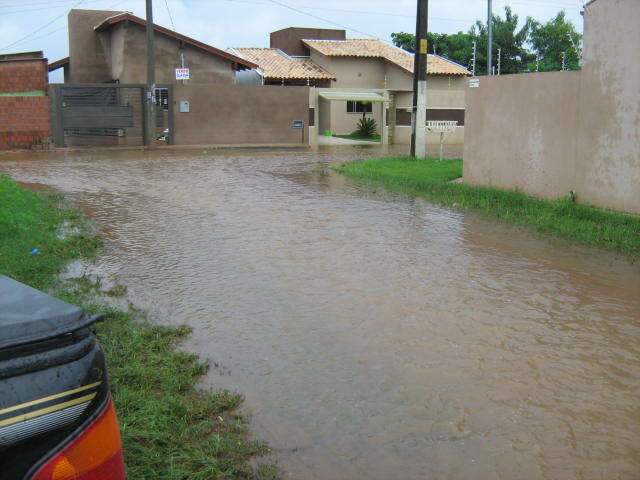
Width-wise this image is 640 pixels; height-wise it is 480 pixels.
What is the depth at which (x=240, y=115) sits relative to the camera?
30.8 m

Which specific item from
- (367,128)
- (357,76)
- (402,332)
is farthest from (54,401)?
(357,76)

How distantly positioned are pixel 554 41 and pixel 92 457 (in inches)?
2267

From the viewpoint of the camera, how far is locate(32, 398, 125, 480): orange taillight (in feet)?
5.93

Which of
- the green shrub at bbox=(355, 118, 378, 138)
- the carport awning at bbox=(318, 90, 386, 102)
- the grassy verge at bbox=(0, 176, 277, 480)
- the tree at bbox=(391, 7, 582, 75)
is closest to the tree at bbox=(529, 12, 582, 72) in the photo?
the tree at bbox=(391, 7, 582, 75)

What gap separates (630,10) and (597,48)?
2.62 feet

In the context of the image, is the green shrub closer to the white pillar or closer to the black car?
the white pillar

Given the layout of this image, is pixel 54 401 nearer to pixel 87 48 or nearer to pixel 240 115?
pixel 240 115

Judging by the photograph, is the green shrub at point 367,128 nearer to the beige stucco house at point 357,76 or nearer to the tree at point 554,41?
the beige stucco house at point 357,76

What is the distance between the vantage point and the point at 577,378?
4809mm

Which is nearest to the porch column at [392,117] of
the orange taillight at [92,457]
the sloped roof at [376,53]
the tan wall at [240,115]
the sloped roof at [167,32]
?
the sloped roof at [376,53]

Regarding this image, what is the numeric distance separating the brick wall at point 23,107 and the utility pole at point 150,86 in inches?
143

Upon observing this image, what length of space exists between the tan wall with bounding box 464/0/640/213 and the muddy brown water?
1.95 m

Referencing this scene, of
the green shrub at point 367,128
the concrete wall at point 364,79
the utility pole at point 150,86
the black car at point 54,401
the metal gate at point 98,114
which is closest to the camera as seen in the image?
the black car at point 54,401

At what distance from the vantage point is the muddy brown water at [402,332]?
389 cm
